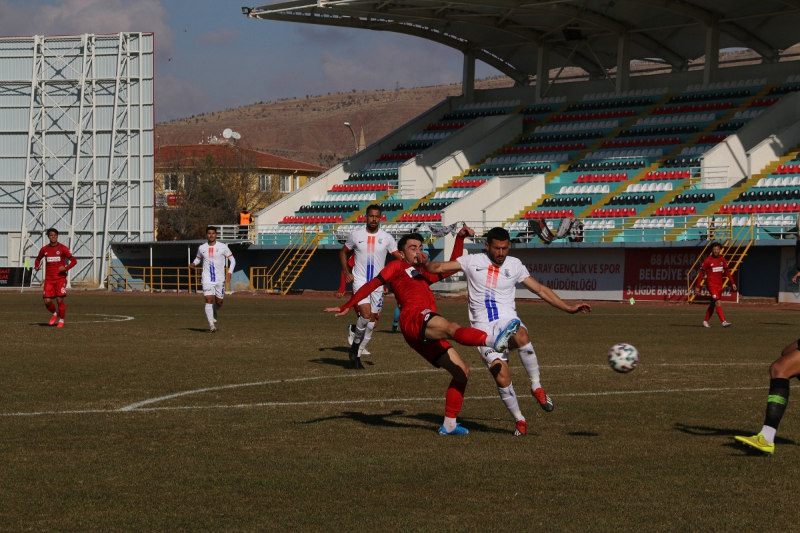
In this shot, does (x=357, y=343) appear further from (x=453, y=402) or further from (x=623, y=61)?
(x=623, y=61)

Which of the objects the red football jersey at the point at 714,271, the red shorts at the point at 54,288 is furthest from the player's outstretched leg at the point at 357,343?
the red football jersey at the point at 714,271

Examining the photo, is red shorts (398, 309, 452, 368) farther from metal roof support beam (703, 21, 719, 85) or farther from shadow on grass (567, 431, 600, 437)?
metal roof support beam (703, 21, 719, 85)

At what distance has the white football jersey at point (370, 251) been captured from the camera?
675 inches

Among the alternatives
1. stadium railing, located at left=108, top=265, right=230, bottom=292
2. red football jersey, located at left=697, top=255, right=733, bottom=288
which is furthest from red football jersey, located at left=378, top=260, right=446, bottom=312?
stadium railing, located at left=108, top=265, right=230, bottom=292

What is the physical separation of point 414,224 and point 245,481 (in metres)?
41.1

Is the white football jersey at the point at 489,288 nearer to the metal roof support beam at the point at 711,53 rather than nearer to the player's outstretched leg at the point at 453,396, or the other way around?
the player's outstretched leg at the point at 453,396

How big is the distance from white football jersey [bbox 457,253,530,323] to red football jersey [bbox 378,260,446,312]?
0.32m

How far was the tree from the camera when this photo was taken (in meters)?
85.9

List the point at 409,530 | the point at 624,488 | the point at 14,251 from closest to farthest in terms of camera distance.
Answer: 1. the point at 409,530
2. the point at 624,488
3. the point at 14,251

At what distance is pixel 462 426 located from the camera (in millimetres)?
10367

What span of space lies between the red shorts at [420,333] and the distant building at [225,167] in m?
79.9

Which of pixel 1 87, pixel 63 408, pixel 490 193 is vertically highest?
pixel 1 87

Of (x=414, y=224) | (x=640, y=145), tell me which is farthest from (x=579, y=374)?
(x=640, y=145)

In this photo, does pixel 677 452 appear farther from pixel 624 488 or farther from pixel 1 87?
pixel 1 87
